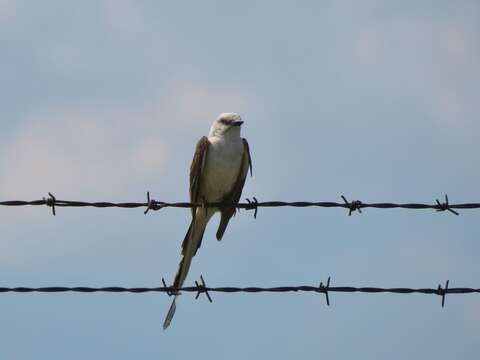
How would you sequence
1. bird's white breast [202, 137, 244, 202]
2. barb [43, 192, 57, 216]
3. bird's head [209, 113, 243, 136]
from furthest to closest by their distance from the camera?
bird's head [209, 113, 243, 136] → bird's white breast [202, 137, 244, 202] → barb [43, 192, 57, 216]

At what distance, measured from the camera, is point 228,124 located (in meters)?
10.1

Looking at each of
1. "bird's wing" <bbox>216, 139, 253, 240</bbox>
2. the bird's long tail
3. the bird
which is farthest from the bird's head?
the bird's long tail

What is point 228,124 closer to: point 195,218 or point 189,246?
point 195,218

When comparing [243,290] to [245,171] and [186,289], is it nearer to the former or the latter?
[186,289]

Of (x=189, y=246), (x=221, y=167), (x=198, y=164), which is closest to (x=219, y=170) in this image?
(x=221, y=167)

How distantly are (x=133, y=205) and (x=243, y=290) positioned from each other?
101cm

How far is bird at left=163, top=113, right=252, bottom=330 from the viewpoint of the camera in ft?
32.4

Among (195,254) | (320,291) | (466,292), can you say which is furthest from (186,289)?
(195,254)

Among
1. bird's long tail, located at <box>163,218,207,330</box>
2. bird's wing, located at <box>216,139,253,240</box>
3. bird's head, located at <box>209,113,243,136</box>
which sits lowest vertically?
bird's long tail, located at <box>163,218,207,330</box>

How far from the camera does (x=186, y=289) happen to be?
22.0ft

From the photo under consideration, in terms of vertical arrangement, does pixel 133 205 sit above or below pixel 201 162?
below

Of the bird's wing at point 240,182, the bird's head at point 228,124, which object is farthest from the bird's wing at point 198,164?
the bird's wing at point 240,182

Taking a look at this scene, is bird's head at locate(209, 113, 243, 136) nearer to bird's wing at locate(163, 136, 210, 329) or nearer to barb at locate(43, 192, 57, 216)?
bird's wing at locate(163, 136, 210, 329)

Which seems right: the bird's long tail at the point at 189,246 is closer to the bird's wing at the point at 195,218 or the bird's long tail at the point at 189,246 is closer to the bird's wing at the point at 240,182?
the bird's wing at the point at 195,218
